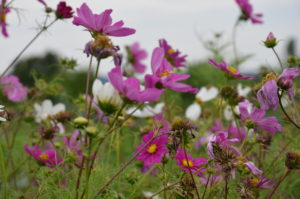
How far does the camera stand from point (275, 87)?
592 millimetres

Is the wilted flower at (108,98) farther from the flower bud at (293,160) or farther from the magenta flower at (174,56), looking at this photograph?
the magenta flower at (174,56)

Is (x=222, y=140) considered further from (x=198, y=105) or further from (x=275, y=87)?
(x=198, y=105)

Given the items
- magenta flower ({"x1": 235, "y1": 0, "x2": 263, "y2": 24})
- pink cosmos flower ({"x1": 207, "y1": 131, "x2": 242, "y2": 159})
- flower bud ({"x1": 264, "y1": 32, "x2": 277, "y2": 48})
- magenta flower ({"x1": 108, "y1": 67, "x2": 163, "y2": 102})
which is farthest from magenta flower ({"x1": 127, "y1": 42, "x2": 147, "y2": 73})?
magenta flower ({"x1": 108, "y1": 67, "x2": 163, "y2": 102})

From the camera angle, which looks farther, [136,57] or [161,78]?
[136,57]

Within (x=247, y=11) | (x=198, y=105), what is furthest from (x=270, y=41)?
(x=247, y=11)

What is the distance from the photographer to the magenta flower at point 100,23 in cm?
59

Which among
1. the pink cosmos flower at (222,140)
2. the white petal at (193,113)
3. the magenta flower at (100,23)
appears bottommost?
the white petal at (193,113)

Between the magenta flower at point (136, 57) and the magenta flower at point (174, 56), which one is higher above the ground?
the magenta flower at point (174, 56)

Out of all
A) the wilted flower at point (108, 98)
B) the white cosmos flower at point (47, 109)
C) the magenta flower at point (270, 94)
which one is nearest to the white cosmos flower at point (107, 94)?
the wilted flower at point (108, 98)

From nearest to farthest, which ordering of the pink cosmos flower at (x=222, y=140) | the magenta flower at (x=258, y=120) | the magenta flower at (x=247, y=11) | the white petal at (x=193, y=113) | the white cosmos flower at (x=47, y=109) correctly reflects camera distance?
the pink cosmos flower at (x=222, y=140)
the magenta flower at (x=258, y=120)
the white cosmos flower at (x=47, y=109)
the white petal at (x=193, y=113)
the magenta flower at (x=247, y=11)

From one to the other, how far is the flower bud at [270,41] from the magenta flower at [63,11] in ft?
1.36

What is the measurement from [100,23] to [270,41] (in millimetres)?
360

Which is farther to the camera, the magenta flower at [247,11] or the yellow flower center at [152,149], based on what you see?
the magenta flower at [247,11]

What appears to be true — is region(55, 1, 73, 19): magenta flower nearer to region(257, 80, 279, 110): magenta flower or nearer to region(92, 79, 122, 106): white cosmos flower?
region(92, 79, 122, 106): white cosmos flower
